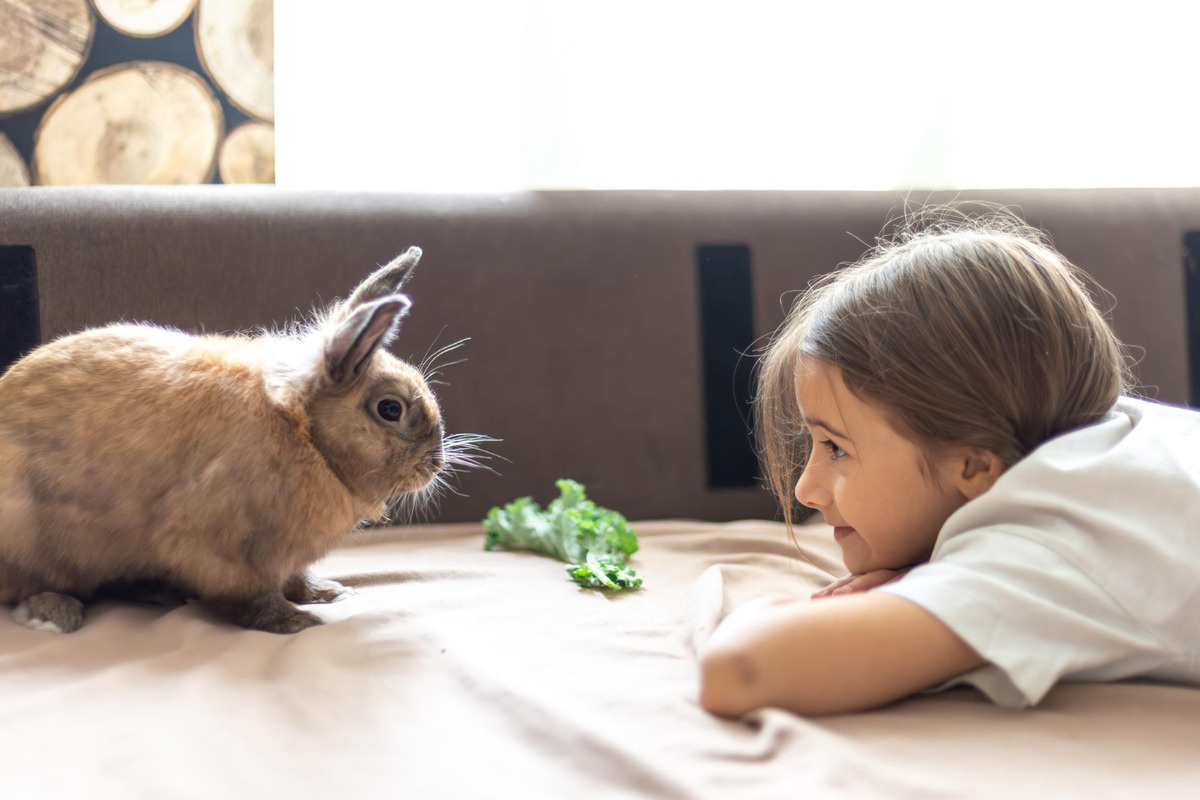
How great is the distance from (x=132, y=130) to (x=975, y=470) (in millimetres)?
2164

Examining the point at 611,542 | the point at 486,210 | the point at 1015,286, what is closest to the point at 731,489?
the point at 611,542

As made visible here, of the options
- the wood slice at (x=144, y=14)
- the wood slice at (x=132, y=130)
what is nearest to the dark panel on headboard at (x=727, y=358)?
the wood slice at (x=132, y=130)

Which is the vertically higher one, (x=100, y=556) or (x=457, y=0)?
(x=457, y=0)

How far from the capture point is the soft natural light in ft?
7.31

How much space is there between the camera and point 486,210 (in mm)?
1948

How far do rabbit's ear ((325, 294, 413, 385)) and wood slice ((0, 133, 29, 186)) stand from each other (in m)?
1.53

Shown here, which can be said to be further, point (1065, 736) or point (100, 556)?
point (100, 556)

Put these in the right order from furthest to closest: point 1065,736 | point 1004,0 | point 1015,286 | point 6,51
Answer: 1. point 1004,0
2. point 6,51
3. point 1015,286
4. point 1065,736

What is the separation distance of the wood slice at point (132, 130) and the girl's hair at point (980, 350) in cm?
188

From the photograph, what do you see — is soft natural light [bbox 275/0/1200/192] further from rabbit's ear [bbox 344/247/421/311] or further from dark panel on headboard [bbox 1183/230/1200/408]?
rabbit's ear [bbox 344/247/421/311]

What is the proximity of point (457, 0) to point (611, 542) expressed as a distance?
1.53m

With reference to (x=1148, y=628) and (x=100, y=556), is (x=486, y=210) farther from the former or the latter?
(x=1148, y=628)

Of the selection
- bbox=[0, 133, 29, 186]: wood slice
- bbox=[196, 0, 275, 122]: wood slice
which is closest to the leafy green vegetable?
bbox=[196, 0, 275, 122]: wood slice

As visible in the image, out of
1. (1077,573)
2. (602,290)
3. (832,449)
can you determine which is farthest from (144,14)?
(1077,573)
